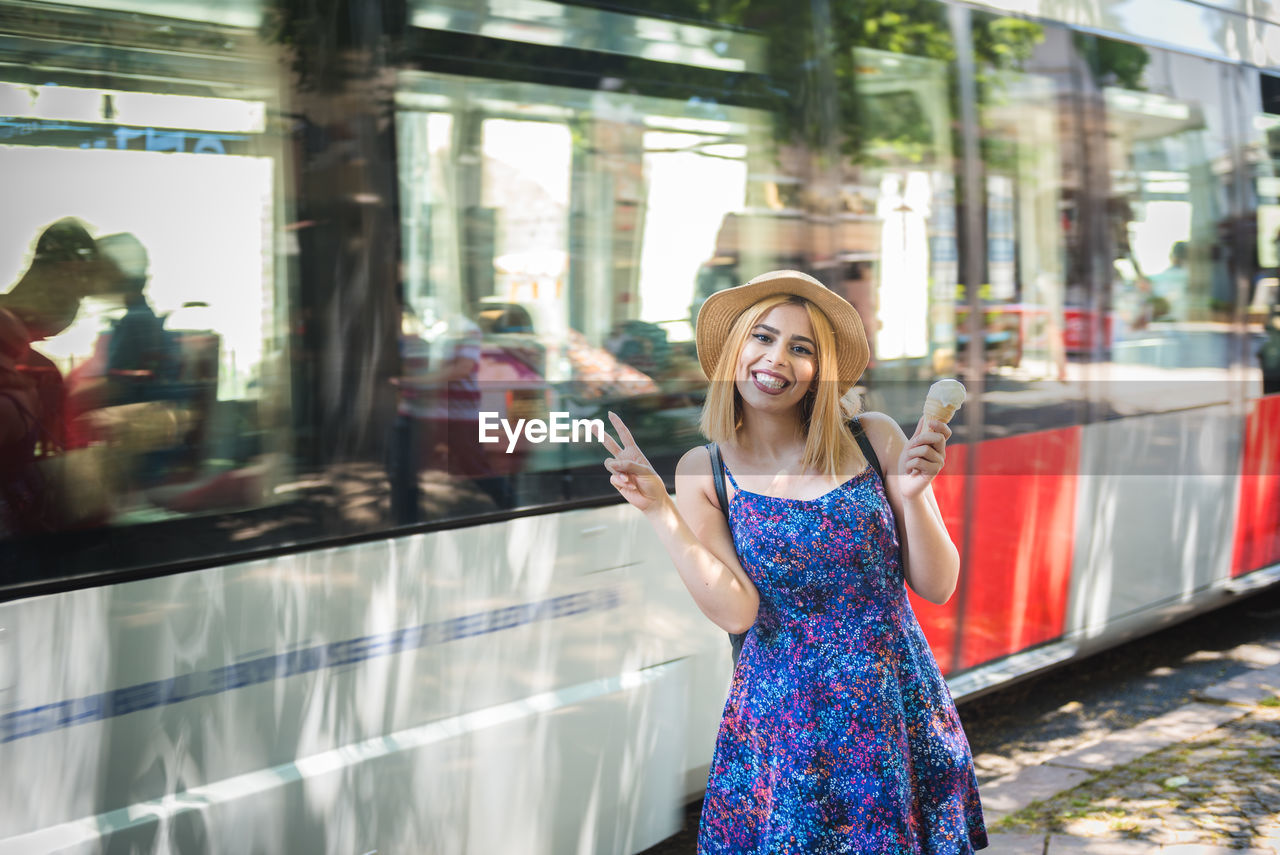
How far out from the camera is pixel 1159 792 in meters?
5.07

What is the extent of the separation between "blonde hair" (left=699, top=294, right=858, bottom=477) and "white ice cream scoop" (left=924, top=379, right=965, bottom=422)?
246 millimetres

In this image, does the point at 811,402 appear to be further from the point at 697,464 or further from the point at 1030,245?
the point at 1030,245

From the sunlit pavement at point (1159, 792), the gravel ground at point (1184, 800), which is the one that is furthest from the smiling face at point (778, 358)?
the gravel ground at point (1184, 800)

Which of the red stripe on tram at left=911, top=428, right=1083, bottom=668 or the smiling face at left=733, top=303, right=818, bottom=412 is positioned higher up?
the smiling face at left=733, top=303, right=818, bottom=412

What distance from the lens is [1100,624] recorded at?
603 cm

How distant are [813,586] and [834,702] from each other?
0.24 metres

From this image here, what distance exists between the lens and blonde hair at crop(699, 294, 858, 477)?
96.6 inches

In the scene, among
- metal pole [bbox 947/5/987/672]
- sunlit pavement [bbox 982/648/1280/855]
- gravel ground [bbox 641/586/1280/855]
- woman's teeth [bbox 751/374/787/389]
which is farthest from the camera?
metal pole [bbox 947/5/987/672]

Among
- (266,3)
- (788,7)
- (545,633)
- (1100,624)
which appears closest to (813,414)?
(545,633)

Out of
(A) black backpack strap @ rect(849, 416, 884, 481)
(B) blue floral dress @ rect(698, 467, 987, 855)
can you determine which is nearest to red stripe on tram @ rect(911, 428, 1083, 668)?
(B) blue floral dress @ rect(698, 467, 987, 855)

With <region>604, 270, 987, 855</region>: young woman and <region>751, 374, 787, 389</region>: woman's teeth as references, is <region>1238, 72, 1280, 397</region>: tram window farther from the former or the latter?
<region>751, 374, 787, 389</region>: woman's teeth

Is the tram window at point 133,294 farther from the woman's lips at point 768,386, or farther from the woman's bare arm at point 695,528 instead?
the woman's lips at point 768,386

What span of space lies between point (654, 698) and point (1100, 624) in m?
2.88

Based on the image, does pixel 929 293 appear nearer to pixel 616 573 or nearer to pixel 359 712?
pixel 616 573
